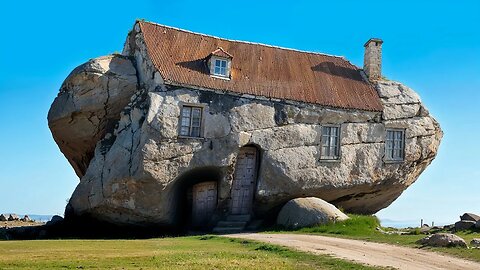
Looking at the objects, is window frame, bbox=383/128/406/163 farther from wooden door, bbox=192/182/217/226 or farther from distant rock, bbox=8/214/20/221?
distant rock, bbox=8/214/20/221

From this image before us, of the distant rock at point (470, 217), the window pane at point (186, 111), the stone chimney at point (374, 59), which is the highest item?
the stone chimney at point (374, 59)

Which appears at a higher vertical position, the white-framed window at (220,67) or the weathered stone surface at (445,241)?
the white-framed window at (220,67)

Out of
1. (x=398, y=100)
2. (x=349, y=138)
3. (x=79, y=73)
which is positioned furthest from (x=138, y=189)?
(x=398, y=100)

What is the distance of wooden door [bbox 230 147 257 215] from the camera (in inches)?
1024

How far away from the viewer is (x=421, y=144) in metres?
29.1

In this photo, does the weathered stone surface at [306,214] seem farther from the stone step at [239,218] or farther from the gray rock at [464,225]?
the gray rock at [464,225]

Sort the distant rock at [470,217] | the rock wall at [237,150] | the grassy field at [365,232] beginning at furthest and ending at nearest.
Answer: the rock wall at [237,150] → the distant rock at [470,217] → the grassy field at [365,232]

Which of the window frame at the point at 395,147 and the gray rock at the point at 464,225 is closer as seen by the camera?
the gray rock at the point at 464,225

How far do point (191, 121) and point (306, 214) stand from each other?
690 cm

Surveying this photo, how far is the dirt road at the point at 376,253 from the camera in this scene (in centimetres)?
1286

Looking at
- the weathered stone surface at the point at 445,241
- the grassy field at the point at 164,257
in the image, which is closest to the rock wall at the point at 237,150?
the grassy field at the point at 164,257

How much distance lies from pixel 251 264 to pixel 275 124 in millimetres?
14548

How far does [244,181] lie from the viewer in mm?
26281

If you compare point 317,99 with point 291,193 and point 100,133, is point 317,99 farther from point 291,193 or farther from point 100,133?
point 100,133
